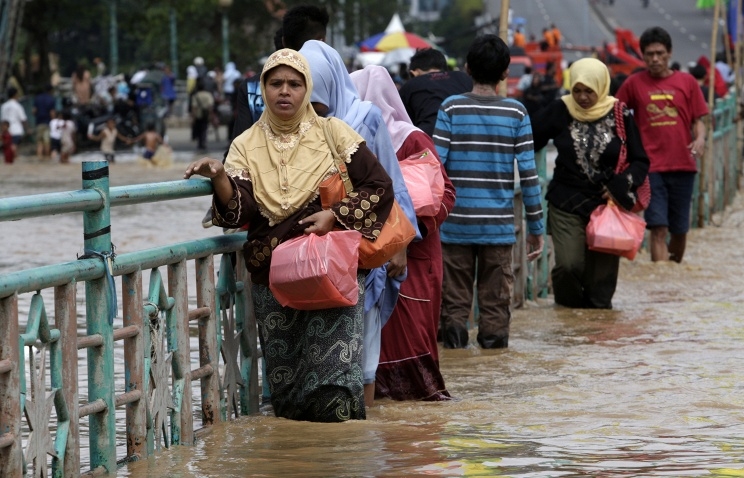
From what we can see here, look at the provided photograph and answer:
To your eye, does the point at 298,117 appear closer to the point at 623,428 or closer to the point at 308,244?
the point at 308,244

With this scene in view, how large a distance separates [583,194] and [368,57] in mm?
32669

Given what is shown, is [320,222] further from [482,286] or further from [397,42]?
[397,42]

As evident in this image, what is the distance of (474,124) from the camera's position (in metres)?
7.70

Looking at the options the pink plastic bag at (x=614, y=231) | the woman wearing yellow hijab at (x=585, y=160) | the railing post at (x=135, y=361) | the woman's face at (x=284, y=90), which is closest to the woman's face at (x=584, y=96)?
the woman wearing yellow hijab at (x=585, y=160)

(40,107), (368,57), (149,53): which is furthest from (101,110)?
(149,53)

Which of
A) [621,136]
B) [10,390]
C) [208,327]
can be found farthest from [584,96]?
[10,390]

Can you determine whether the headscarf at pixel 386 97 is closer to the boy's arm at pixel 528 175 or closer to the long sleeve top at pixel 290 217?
the long sleeve top at pixel 290 217

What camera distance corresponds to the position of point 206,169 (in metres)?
5.36

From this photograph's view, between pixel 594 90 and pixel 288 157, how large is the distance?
360 cm

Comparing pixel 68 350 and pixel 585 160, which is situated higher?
pixel 585 160

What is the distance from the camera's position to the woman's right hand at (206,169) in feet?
17.4

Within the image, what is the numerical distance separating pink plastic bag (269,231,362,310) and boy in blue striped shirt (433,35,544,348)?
233cm

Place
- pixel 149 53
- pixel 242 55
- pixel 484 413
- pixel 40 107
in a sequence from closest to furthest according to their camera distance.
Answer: pixel 484 413, pixel 40 107, pixel 242 55, pixel 149 53

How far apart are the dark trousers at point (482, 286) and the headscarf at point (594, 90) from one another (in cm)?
134
